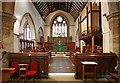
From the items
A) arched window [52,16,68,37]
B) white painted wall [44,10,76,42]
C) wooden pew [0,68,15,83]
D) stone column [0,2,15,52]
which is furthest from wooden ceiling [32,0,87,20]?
wooden pew [0,68,15,83]

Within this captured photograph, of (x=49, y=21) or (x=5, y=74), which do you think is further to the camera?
(x=49, y=21)

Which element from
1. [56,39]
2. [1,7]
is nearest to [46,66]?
[1,7]

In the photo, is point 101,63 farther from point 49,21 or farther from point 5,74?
point 49,21

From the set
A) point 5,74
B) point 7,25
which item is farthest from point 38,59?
point 5,74

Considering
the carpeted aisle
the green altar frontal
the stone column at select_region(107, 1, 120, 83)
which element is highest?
the stone column at select_region(107, 1, 120, 83)

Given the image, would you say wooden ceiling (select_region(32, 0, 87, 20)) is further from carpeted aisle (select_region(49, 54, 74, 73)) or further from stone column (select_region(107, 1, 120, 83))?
stone column (select_region(107, 1, 120, 83))

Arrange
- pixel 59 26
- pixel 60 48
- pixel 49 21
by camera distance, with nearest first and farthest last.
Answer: pixel 60 48 < pixel 49 21 < pixel 59 26

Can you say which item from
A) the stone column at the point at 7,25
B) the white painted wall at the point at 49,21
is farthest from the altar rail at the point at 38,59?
the white painted wall at the point at 49,21

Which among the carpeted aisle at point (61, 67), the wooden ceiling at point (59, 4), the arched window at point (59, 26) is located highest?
the wooden ceiling at point (59, 4)

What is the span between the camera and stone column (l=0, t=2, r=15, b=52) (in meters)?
6.33

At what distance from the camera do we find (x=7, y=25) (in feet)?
21.2

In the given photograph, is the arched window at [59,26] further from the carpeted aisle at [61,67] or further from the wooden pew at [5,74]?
the wooden pew at [5,74]

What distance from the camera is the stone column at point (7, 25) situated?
20.8 feet

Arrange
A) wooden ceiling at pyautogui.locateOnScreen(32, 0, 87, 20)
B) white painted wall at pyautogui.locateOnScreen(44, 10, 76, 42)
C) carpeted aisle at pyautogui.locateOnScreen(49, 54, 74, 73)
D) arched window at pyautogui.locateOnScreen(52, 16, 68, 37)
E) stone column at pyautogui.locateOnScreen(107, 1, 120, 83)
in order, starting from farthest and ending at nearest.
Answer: arched window at pyautogui.locateOnScreen(52, 16, 68, 37) → white painted wall at pyautogui.locateOnScreen(44, 10, 76, 42) → wooden ceiling at pyautogui.locateOnScreen(32, 0, 87, 20) → carpeted aisle at pyautogui.locateOnScreen(49, 54, 74, 73) → stone column at pyautogui.locateOnScreen(107, 1, 120, 83)
